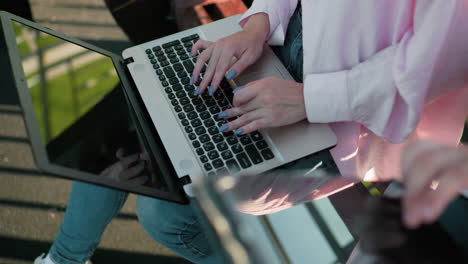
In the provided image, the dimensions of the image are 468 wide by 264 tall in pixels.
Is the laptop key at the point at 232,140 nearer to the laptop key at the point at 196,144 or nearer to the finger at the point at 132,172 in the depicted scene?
the laptop key at the point at 196,144

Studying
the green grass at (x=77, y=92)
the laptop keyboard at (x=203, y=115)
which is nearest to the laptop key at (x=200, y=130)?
the laptop keyboard at (x=203, y=115)

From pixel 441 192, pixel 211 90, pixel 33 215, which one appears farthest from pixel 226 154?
pixel 33 215

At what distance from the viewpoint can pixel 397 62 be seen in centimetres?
68

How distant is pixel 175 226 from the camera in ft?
2.91

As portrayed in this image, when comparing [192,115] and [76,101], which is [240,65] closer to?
[192,115]

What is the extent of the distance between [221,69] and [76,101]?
0.29 meters

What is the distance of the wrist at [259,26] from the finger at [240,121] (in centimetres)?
19

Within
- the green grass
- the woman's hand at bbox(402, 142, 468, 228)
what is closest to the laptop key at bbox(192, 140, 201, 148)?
the green grass

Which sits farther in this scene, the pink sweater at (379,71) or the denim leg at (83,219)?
the denim leg at (83,219)

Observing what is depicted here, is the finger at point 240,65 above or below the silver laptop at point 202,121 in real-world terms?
above

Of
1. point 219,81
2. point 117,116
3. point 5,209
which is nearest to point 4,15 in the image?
point 117,116

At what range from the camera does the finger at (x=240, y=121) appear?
2.45ft

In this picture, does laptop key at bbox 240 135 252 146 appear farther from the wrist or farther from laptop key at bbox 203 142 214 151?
the wrist

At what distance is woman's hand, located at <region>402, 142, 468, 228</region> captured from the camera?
210mm
